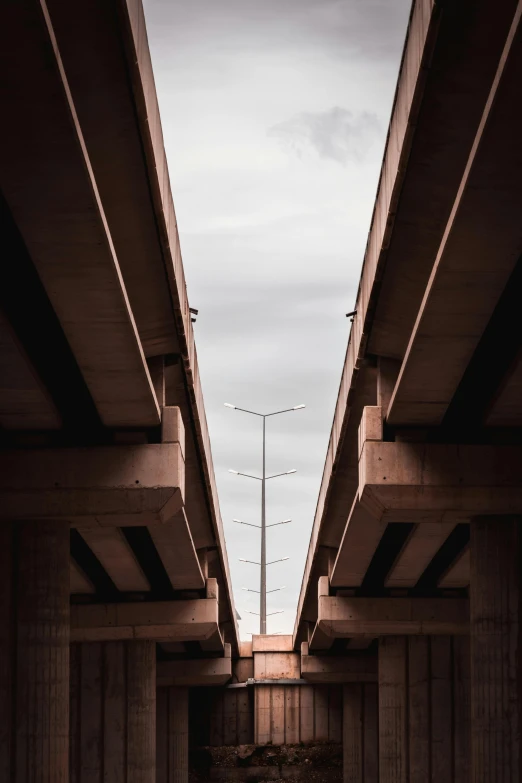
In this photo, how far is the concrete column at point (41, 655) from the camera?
2334cm

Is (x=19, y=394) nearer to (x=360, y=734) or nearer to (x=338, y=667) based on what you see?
(x=338, y=667)

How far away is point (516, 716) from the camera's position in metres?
23.0

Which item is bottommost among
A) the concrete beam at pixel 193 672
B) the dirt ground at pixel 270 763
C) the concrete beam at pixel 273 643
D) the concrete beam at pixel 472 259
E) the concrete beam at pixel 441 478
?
the dirt ground at pixel 270 763

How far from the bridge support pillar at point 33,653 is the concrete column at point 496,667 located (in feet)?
21.0

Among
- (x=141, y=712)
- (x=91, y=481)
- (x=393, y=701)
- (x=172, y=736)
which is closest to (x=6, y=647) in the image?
(x=91, y=481)

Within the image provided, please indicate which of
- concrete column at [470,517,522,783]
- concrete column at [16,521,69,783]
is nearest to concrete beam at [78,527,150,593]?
concrete column at [16,521,69,783]

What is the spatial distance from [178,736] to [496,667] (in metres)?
34.8

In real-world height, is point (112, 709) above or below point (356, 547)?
below

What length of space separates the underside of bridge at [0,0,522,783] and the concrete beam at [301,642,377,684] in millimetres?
11850

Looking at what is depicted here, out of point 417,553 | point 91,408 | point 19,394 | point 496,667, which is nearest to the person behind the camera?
point 19,394

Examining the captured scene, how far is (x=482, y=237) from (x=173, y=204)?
177 inches

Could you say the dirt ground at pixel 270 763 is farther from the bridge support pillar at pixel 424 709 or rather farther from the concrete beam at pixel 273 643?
the bridge support pillar at pixel 424 709

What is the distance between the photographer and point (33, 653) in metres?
23.6

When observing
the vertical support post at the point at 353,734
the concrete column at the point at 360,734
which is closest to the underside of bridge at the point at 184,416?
the concrete column at the point at 360,734
